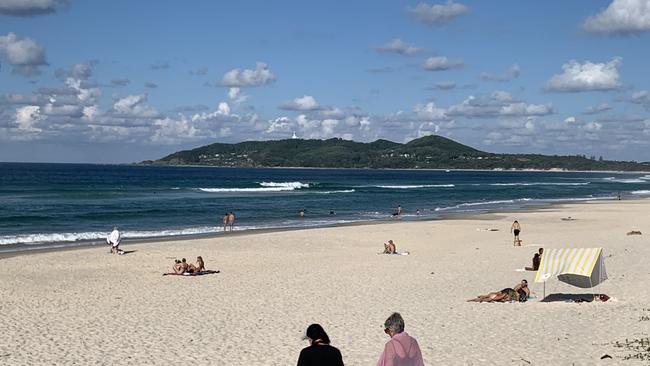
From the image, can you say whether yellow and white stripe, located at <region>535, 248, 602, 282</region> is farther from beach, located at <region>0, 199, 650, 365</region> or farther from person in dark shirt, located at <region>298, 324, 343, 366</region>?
person in dark shirt, located at <region>298, 324, 343, 366</region>

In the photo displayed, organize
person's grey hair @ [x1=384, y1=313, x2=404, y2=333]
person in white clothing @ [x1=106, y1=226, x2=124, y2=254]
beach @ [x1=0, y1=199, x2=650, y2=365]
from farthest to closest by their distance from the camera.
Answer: person in white clothing @ [x1=106, y1=226, x2=124, y2=254] → beach @ [x1=0, y1=199, x2=650, y2=365] → person's grey hair @ [x1=384, y1=313, x2=404, y2=333]

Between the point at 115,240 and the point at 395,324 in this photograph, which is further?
the point at 115,240

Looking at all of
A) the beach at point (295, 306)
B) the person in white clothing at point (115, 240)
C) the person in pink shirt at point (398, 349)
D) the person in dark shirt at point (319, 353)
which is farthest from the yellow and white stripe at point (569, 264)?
the person in white clothing at point (115, 240)

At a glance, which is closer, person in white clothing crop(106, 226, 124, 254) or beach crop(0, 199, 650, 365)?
beach crop(0, 199, 650, 365)

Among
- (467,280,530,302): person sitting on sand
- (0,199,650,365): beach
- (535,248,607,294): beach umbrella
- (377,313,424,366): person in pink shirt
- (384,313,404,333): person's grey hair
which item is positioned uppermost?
(384,313,404,333): person's grey hair

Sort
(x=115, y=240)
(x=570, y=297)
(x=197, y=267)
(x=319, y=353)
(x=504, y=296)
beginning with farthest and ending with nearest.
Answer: (x=115, y=240) < (x=197, y=267) < (x=570, y=297) < (x=504, y=296) < (x=319, y=353)

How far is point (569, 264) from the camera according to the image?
15.9m

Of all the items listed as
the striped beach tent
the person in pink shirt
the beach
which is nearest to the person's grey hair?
the person in pink shirt

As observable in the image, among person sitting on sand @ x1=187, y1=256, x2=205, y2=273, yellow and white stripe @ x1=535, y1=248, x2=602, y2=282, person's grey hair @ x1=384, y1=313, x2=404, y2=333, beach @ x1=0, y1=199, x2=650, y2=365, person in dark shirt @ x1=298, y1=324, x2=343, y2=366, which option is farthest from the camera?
person sitting on sand @ x1=187, y1=256, x2=205, y2=273

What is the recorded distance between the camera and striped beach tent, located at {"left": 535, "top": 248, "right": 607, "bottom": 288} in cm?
1573

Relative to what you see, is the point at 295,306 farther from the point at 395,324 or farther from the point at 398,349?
the point at 395,324

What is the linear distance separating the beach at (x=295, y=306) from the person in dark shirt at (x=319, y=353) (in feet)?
15.8

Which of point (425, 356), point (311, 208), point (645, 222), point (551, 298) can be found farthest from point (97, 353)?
point (311, 208)

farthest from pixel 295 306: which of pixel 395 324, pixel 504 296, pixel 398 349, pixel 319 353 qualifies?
pixel 319 353
